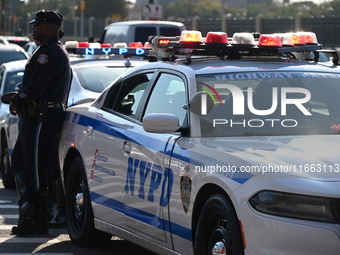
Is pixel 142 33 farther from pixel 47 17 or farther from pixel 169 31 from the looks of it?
pixel 47 17

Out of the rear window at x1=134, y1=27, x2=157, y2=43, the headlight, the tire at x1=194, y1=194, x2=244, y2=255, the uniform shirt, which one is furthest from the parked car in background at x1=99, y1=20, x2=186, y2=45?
the headlight

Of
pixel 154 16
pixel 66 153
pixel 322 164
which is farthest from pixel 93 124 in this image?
pixel 154 16

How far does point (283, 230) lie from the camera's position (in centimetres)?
471

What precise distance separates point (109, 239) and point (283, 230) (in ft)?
10.5

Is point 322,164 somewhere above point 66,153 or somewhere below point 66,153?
above

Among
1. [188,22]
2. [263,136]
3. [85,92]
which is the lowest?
[188,22]

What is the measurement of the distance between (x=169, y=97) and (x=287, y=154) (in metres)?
1.47

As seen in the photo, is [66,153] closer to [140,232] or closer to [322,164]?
[140,232]

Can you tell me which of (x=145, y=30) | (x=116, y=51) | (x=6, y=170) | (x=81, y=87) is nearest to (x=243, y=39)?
(x=116, y=51)

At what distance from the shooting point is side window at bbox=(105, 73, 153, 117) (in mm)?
6996

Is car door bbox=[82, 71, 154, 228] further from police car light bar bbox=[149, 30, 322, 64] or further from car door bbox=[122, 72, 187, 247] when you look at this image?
police car light bar bbox=[149, 30, 322, 64]

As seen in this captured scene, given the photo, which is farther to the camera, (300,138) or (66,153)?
(66,153)

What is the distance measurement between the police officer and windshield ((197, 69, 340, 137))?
231 centimetres

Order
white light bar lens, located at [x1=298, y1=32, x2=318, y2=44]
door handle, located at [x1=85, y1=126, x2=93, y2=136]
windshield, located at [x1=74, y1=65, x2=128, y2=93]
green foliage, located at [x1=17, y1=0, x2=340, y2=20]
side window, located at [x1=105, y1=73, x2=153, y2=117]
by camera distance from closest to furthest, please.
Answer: side window, located at [x1=105, y1=73, x2=153, y2=117]
white light bar lens, located at [x1=298, y1=32, x2=318, y2=44]
door handle, located at [x1=85, y1=126, x2=93, y2=136]
windshield, located at [x1=74, y1=65, x2=128, y2=93]
green foliage, located at [x1=17, y1=0, x2=340, y2=20]
